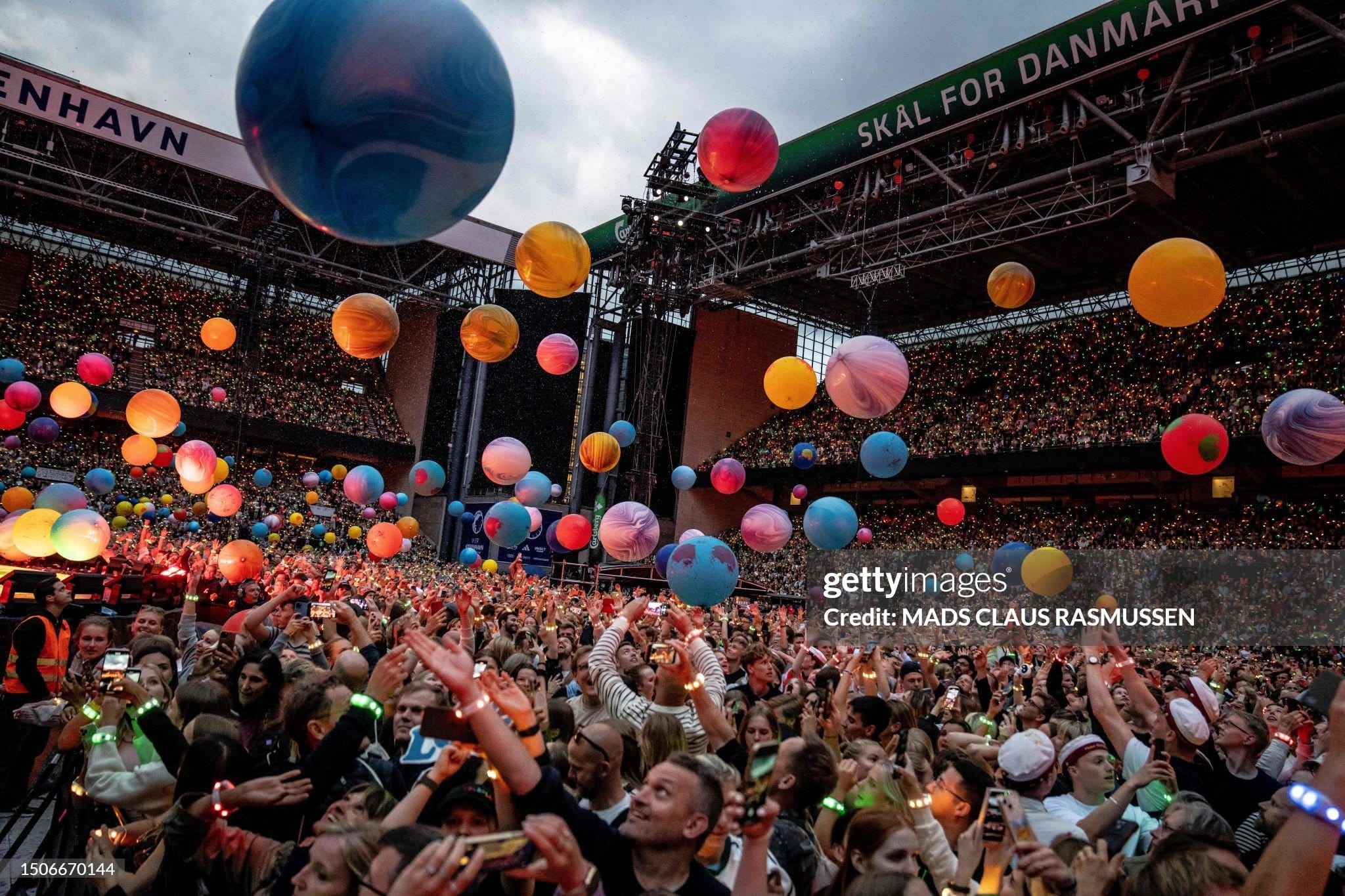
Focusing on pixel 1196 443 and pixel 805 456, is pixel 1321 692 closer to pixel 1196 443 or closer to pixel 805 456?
pixel 1196 443

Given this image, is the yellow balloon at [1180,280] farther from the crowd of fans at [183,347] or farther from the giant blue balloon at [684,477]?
the crowd of fans at [183,347]

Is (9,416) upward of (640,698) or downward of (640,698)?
upward

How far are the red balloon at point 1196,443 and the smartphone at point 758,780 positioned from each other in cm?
737

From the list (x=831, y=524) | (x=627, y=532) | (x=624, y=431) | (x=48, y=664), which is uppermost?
(x=624, y=431)

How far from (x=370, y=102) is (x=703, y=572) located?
429cm

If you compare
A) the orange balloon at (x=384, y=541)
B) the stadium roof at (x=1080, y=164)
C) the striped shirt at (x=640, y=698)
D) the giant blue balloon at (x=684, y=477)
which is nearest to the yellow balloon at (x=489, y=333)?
the orange balloon at (x=384, y=541)

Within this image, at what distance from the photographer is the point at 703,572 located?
20.3 ft

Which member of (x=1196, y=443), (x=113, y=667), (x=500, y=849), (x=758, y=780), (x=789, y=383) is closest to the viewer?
(x=500, y=849)

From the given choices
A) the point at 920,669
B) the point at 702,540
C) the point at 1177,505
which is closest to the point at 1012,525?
the point at 1177,505

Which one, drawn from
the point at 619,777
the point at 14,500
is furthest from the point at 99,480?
the point at 619,777

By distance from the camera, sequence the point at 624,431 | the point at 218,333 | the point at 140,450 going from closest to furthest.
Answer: the point at 140,450
the point at 218,333
the point at 624,431

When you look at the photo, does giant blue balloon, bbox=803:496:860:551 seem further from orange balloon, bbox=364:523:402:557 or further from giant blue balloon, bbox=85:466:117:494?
giant blue balloon, bbox=85:466:117:494

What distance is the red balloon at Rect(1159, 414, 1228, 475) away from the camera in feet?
25.7

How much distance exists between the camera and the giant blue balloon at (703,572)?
20.3 ft
